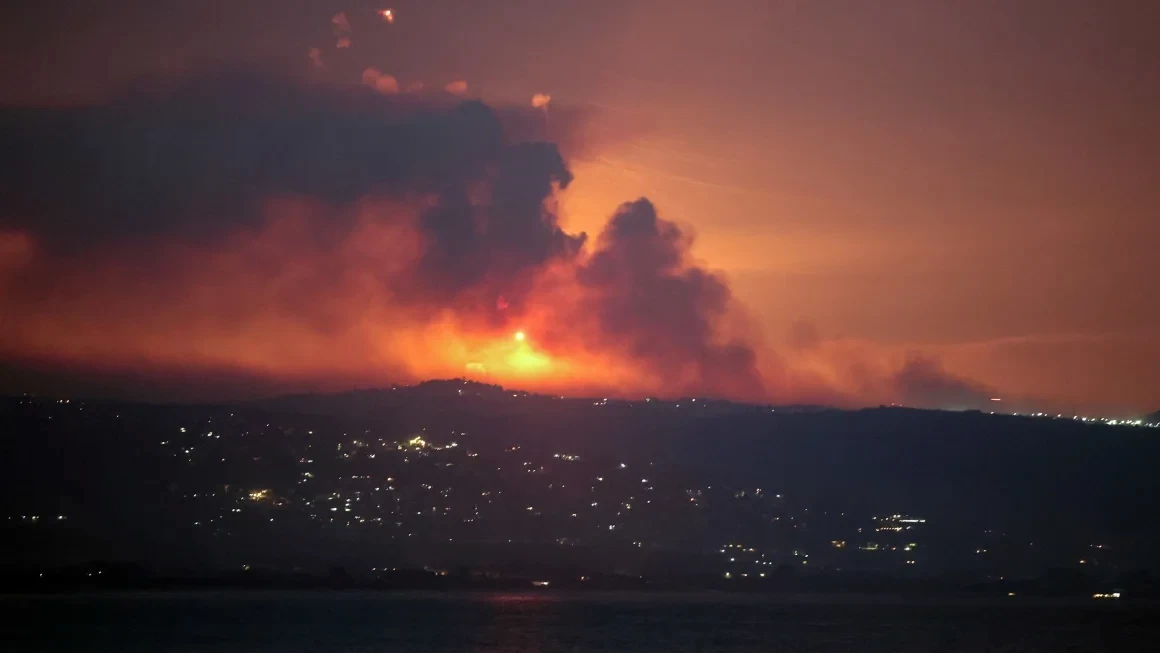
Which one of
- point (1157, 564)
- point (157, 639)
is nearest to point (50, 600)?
point (157, 639)

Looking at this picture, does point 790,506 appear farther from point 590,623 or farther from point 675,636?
point 675,636

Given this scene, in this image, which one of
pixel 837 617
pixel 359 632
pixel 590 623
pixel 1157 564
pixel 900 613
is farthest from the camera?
pixel 1157 564

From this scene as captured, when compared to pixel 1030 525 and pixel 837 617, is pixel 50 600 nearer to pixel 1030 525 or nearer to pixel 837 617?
pixel 837 617

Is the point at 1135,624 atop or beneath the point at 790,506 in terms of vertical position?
beneath

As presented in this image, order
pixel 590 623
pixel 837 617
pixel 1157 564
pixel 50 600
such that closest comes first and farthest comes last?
pixel 590 623
pixel 837 617
pixel 50 600
pixel 1157 564

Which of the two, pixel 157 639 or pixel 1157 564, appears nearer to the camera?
pixel 157 639

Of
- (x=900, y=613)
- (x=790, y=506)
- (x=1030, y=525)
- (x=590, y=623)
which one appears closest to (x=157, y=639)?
(x=590, y=623)
